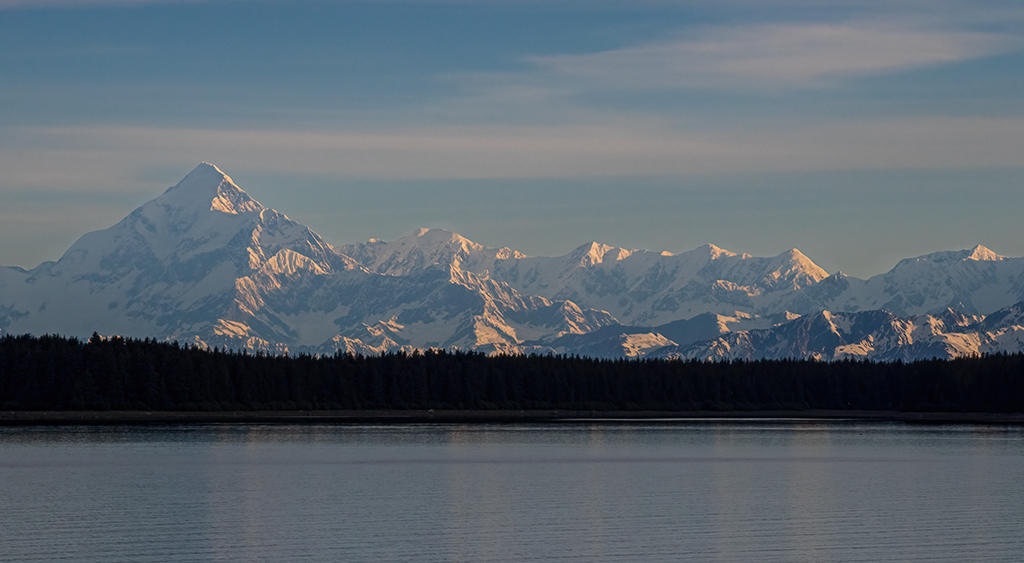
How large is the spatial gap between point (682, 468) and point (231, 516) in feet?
159

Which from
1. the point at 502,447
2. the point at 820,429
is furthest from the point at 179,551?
the point at 820,429

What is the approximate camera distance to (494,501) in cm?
8281

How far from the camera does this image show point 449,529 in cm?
6938

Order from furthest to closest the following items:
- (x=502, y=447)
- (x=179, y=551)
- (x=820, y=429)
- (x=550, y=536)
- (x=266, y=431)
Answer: (x=820, y=429), (x=266, y=431), (x=502, y=447), (x=550, y=536), (x=179, y=551)

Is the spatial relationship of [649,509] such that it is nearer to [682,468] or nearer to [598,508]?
[598,508]

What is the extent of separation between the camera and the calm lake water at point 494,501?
62844 mm

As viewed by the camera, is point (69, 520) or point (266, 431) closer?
point (69, 520)

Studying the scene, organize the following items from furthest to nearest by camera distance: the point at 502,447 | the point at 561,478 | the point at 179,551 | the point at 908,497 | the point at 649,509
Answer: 1. the point at 502,447
2. the point at 561,478
3. the point at 908,497
4. the point at 649,509
5. the point at 179,551

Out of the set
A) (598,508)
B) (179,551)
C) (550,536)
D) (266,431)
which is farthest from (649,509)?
(266,431)

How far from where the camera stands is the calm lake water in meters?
62.8

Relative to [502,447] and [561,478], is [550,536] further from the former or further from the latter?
[502,447]

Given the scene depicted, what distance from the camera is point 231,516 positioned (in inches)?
2862

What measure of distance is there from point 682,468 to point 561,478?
1528cm

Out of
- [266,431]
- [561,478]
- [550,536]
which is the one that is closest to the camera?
[550,536]
